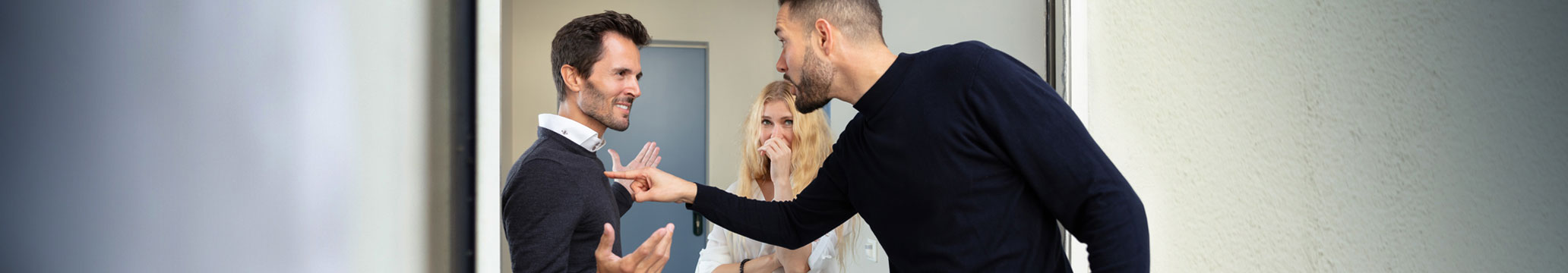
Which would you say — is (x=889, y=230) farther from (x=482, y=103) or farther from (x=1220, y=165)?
(x=1220, y=165)

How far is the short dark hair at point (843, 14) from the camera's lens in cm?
119

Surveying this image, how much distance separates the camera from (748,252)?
1.33 meters

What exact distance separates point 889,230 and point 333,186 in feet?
2.43

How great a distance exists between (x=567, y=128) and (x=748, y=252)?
396 millimetres

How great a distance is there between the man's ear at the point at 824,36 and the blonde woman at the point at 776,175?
0.29ft

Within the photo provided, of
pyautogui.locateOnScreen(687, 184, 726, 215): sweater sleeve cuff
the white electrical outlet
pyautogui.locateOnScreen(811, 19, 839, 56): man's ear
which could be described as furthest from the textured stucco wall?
pyautogui.locateOnScreen(687, 184, 726, 215): sweater sleeve cuff

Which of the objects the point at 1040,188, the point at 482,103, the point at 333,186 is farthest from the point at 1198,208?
the point at 333,186

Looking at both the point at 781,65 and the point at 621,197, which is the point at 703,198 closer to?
the point at 621,197

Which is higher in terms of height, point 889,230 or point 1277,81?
point 1277,81

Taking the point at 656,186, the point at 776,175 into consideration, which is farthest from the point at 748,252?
the point at 656,186

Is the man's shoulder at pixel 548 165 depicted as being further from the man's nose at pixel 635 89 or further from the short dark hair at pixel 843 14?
the short dark hair at pixel 843 14

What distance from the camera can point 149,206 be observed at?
1.64 ft

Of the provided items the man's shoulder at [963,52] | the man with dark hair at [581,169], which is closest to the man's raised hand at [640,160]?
the man with dark hair at [581,169]

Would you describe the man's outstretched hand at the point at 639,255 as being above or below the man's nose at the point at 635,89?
below
